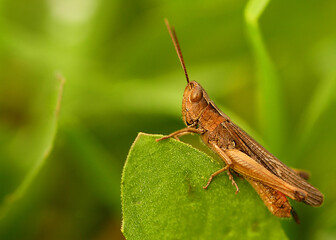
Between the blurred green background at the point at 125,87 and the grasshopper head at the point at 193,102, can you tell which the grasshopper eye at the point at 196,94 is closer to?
the grasshopper head at the point at 193,102

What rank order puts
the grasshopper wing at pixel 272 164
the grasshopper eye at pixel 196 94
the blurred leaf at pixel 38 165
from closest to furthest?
the blurred leaf at pixel 38 165
the grasshopper wing at pixel 272 164
the grasshopper eye at pixel 196 94

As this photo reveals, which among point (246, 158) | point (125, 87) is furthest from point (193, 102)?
point (125, 87)

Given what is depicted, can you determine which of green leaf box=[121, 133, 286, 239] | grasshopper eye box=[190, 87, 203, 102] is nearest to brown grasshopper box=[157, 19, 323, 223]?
grasshopper eye box=[190, 87, 203, 102]

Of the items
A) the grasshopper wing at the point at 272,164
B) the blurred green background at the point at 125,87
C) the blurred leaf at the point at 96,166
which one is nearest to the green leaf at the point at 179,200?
the grasshopper wing at the point at 272,164

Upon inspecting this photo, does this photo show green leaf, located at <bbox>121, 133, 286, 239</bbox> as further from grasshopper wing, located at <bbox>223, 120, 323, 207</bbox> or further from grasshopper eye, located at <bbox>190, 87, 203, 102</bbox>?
grasshopper eye, located at <bbox>190, 87, 203, 102</bbox>

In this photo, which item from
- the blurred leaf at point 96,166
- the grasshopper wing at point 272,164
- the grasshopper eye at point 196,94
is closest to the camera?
the grasshopper wing at point 272,164

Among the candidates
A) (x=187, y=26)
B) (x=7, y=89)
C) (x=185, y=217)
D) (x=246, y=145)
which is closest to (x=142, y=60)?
(x=187, y=26)
